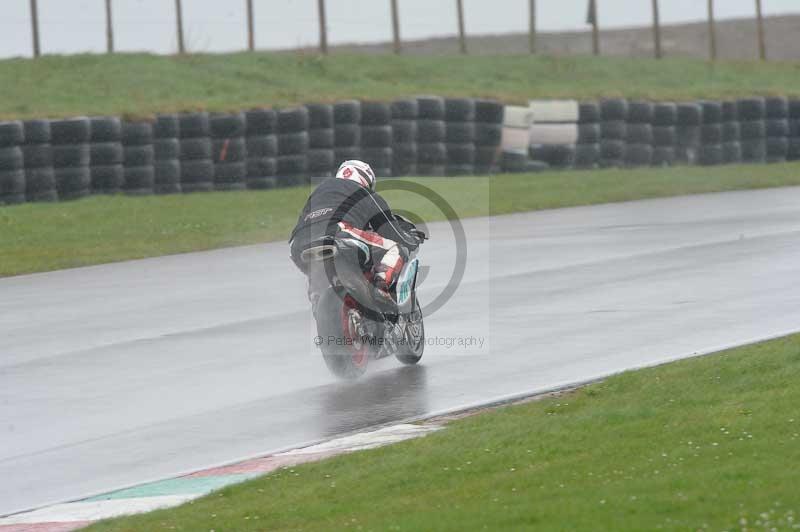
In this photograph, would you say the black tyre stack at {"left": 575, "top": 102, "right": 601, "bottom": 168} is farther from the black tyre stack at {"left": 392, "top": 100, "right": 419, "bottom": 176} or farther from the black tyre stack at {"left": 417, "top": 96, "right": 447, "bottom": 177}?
the black tyre stack at {"left": 392, "top": 100, "right": 419, "bottom": 176}

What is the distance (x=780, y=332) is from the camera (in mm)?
11789

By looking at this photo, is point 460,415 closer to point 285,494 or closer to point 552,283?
point 285,494

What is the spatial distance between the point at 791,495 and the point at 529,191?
19.6 meters

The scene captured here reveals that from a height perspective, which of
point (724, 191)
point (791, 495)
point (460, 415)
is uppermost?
point (791, 495)

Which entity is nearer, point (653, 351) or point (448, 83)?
point (653, 351)

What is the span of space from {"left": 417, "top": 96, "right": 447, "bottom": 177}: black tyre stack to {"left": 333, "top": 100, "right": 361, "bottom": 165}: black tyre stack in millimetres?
1331

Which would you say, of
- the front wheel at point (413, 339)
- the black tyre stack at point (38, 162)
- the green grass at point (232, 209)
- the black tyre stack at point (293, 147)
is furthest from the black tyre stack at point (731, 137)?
the front wheel at point (413, 339)

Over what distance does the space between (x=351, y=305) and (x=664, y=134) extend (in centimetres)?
1995

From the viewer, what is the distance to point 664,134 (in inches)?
1168

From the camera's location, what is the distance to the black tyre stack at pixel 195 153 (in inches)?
938

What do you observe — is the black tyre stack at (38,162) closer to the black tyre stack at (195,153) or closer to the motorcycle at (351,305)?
the black tyre stack at (195,153)

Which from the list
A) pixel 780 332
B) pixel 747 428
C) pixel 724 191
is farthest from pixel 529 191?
pixel 747 428

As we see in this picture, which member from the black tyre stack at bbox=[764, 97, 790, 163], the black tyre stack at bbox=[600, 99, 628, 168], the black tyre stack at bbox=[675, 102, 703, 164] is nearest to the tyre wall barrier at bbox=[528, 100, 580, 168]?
the black tyre stack at bbox=[600, 99, 628, 168]

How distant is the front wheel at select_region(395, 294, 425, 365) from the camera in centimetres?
1141
